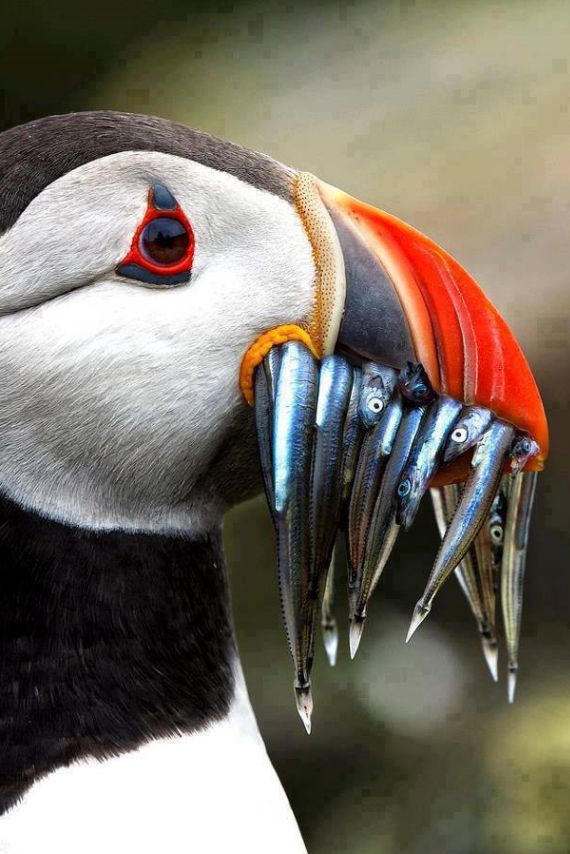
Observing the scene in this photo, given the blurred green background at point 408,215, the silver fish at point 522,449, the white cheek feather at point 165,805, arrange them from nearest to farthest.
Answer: the white cheek feather at point 165,805
the silver fish at point 522,449
the blurred green background at point 408,215

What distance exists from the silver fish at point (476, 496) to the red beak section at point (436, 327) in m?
0.03

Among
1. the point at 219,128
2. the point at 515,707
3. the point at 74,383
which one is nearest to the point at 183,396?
the point at 74,383

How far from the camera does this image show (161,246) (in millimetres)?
1324

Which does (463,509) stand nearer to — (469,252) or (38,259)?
(38,259)

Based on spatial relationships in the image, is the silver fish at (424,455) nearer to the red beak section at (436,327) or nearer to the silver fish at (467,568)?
the red beak section at (436,327)

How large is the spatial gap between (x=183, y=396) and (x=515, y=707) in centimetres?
233

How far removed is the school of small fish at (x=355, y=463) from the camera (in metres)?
1.34

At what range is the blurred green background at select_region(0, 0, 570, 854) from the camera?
3.35 m

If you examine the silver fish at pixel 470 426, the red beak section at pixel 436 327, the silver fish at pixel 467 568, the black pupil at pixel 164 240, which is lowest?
the silver fish at pixel 467 568

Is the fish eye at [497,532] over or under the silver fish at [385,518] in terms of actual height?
under

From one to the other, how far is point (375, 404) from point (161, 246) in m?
0.30

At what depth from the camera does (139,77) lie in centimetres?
388

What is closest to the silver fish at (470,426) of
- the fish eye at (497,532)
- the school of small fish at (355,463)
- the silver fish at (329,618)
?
the school of small fish at (355,463)

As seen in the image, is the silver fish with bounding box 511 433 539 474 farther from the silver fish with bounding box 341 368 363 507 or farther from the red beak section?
the silver fish with bounding box 341 368 363 507
